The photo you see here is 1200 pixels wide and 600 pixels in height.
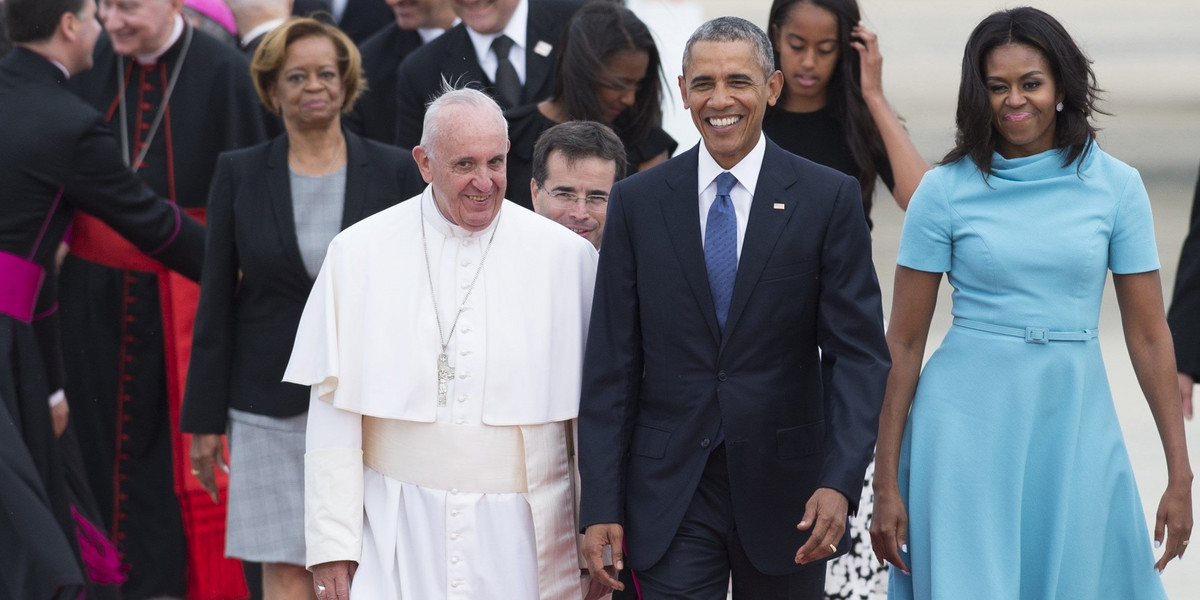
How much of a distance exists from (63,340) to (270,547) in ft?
6.07

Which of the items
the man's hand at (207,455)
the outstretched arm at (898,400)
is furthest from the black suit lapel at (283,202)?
the outstretched arm at (898,400)

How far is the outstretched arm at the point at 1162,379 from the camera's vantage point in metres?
4.41

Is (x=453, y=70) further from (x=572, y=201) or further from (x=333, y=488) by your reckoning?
(x=333, y=488)

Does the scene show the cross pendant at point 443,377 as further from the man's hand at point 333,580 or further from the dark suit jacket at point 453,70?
the dark suit jacket at point 453,70

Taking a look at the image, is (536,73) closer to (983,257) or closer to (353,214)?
(353,214)

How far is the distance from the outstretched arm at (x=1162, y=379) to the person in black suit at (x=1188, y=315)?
3.25 ft

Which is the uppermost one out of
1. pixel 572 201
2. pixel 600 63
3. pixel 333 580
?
pixel 600 63

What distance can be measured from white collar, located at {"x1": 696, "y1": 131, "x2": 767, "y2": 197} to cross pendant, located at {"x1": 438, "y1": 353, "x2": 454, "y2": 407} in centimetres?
80

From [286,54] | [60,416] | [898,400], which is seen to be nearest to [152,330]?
[60,416]

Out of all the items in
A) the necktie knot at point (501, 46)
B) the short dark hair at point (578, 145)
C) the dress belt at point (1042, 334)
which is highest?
the necktie knot at point (501, 46)

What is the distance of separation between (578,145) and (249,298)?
132cm

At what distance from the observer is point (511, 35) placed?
6832 millimetres

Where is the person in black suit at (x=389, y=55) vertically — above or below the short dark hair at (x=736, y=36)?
above

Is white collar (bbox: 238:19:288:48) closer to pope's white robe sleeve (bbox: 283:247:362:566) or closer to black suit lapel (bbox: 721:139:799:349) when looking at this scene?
pope's white robe sleeve (bbox: 283:247:362:566)
